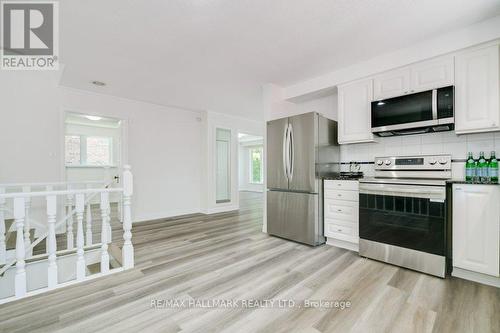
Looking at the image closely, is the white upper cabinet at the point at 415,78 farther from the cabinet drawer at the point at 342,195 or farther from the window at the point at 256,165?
the window at the point at 256,165

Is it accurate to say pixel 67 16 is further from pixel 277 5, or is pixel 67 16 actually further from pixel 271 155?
pixel 271 155

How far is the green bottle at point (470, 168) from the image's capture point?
2334mm

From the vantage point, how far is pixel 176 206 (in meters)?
5.09

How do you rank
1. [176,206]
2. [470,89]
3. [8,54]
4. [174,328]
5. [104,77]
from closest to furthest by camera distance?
[174,328] < [470,89] < [8,54] < [104,77] < [176,206]

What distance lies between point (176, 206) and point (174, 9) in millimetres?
4011

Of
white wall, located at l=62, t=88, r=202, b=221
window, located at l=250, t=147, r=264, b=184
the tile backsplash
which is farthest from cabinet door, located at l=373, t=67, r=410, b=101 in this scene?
window, located at l=250, t=147, r=264, b=184

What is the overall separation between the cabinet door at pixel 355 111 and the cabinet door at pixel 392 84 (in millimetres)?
81

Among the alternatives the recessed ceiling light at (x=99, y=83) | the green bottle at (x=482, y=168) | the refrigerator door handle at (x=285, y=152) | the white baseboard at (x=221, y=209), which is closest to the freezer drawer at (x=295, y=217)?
the refrigerator door handle at (x=285, y=152)

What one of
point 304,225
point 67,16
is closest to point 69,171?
point 67,16

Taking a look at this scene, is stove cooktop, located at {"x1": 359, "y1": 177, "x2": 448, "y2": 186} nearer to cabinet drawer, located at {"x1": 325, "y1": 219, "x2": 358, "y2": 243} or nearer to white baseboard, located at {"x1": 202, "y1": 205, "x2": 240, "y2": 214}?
cabinet drawer, located at {"x1": 325, "y1": 219, "x2": 358, "y2": 243}

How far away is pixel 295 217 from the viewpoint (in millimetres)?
3223

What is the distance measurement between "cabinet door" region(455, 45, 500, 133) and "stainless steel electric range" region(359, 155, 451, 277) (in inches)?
17.7

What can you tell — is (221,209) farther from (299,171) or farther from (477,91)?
(477,91)

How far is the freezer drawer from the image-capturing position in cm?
306
